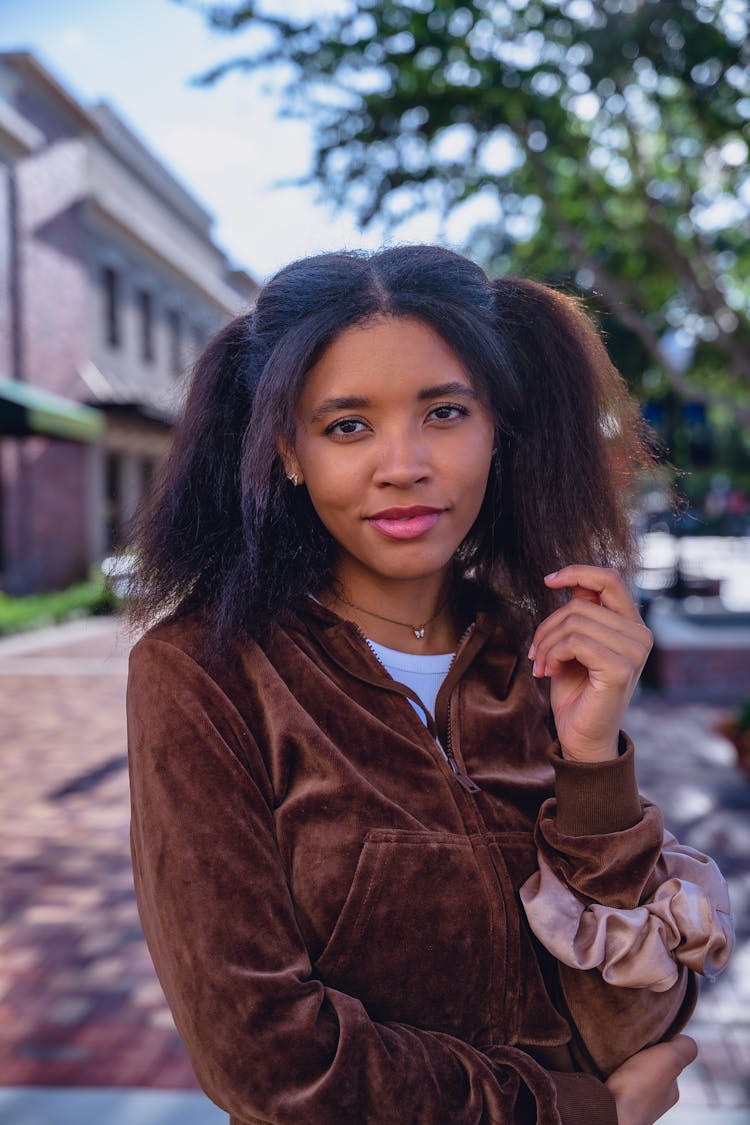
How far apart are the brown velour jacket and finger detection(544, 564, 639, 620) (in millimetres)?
212

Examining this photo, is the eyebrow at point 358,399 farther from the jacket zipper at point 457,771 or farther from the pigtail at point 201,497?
the jacket zipper at point 457,771

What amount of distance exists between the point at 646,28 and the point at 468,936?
569 centimetres

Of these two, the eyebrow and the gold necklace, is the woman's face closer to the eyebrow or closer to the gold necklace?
the eyebrow

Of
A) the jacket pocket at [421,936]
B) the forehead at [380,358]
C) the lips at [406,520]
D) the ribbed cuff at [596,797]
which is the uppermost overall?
the forehead at [380,358]

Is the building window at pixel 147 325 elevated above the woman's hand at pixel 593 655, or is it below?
above

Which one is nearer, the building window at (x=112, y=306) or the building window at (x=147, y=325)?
the building window at (x=112, y=306)

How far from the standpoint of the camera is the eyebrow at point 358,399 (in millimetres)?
1346

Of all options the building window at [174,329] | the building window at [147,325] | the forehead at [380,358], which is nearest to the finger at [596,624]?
the forehead at [380,358]

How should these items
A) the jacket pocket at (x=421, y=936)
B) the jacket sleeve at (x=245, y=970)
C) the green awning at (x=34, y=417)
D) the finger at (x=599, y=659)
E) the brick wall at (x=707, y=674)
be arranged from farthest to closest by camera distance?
the green awning at (x=34, y=417) → the brick wall at (x=707, y=674) → the finger at (x=599, y=659) → the jacket pocket at (x=421, y=936) → the jacket sleeve at (x=245, y=970)

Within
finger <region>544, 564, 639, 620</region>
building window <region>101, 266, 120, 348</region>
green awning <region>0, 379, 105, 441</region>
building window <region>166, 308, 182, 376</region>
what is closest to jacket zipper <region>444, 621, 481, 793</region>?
finger <region>544, 564, 639, 620</region>

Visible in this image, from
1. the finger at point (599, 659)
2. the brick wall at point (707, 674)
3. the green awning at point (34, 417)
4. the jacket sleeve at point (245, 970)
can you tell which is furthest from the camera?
the green awning at point (34, 417)

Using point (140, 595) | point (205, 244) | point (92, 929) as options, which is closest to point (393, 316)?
point (140, 595)

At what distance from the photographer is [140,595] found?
1467 millimetres

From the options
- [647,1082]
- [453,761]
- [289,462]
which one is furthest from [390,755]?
[647,1082]
